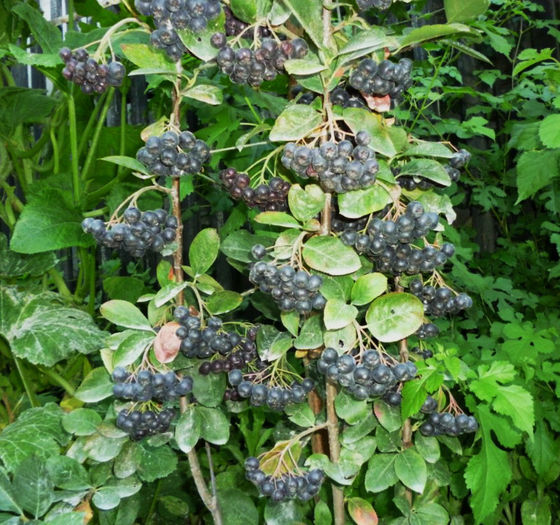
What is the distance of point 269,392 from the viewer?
0.85m

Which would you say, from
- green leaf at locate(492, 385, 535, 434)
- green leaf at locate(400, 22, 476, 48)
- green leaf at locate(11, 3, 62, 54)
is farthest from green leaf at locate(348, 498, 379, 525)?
green leaf at locate(11, 3, 62, 54)

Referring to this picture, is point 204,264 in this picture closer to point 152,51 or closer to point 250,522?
point 152,51

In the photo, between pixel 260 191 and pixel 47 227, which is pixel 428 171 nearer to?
pixel 260 191

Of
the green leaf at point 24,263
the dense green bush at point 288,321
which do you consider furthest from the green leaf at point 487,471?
the green leaf at point 24,263

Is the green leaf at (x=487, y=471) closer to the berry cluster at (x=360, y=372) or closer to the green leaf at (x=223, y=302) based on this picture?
the berry cluster at (x=360, y=372)

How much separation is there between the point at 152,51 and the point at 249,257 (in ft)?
1.04

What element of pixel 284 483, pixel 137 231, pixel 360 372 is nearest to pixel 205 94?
pixel 137 231

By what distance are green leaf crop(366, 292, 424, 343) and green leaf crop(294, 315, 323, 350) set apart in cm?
7

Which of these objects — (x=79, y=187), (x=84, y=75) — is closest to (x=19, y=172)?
(x=79, y=187)

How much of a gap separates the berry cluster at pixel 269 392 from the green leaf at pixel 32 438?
404 millimetres

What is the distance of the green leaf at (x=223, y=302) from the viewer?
2.90ft

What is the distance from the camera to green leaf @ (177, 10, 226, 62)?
0.78m

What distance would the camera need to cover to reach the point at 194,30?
0.77 metres

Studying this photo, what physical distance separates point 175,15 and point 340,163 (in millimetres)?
271
